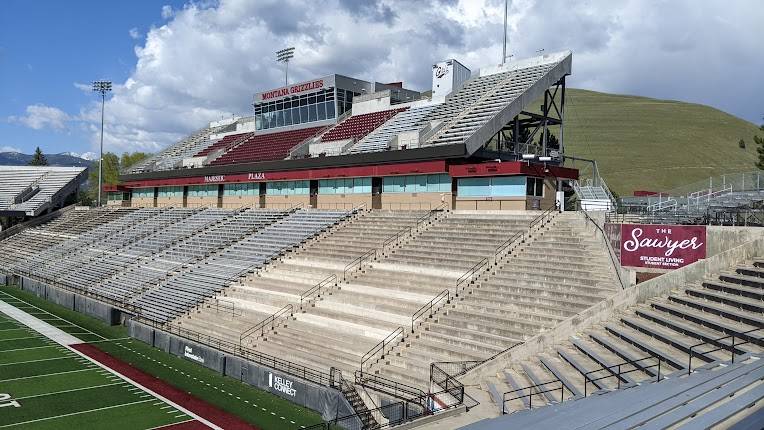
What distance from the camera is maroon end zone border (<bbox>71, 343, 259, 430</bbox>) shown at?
16422mm

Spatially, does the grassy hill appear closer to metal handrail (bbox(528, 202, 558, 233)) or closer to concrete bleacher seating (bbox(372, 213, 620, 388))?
metal handrail (bbox(528, 202, 558, 233))

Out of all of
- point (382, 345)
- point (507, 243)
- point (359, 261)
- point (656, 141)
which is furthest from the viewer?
point (656, 141)

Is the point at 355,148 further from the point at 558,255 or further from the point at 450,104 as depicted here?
the point at 558,255

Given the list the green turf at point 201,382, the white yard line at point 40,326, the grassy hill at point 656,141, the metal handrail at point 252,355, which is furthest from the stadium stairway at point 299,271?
the grassy hill at point 656,141

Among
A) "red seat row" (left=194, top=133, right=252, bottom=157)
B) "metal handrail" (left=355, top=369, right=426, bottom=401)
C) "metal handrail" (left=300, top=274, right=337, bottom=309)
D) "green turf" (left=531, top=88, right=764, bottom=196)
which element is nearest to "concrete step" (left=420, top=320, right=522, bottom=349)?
"metal handrail" (left=355, top=369, right=426, bottom=401)

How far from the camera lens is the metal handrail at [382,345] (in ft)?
62.0

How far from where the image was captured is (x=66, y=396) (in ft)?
61.0

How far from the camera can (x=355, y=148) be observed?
125ft

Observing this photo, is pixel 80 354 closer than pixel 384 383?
No

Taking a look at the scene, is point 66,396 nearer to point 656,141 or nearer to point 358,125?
point 358,125

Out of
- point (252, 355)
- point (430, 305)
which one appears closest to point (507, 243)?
point (430, 305)

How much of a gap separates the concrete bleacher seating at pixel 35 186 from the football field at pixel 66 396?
134 feet

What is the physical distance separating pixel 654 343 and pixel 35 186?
6726cm

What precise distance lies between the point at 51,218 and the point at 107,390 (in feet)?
160
